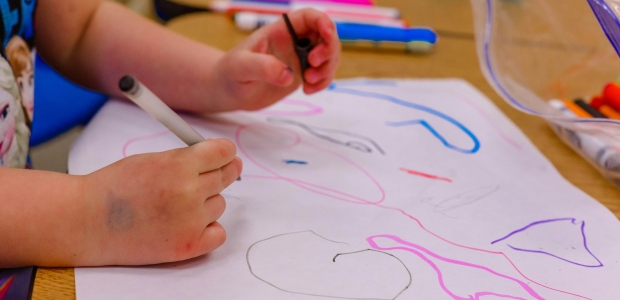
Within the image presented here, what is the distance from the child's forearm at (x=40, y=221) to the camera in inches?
9.9

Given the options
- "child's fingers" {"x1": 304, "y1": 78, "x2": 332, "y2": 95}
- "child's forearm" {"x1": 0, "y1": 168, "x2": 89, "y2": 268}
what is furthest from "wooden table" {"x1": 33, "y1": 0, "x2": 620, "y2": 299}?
"child's fingers" {"x1": 304, "y1": 78, "x2": 332, "y2": 95}

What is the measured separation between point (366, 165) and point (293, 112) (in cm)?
11

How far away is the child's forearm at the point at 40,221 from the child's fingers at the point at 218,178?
6cm

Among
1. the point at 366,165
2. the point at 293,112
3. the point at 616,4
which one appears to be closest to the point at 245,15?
the point at 293,112

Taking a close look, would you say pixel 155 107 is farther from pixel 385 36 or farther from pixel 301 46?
pixel 385 36

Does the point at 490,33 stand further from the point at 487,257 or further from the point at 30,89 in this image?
the point at 30,89

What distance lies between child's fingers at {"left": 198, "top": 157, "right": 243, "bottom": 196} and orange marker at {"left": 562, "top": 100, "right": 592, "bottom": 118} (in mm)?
327

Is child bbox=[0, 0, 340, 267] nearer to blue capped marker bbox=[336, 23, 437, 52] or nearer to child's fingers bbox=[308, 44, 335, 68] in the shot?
child's fingers bbox=[308, 44, 335, 68]

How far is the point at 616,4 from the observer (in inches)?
12.4

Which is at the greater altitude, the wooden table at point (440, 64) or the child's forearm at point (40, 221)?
the child's forearm at point (40, 221)

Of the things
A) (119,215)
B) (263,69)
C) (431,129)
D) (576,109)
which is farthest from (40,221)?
(576,109)

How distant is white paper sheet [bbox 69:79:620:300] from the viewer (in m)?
0.26

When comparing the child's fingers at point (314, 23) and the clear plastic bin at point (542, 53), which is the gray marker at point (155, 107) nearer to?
the child's fingers at point (314, 23)

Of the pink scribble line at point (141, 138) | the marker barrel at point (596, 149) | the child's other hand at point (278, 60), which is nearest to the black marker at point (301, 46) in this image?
the child's other hand at point (278, 60)
